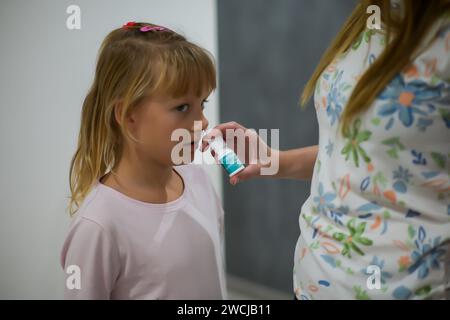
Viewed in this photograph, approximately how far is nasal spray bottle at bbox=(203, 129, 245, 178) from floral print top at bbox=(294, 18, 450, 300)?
0.13 metres

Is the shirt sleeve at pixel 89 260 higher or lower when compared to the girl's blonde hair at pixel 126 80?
lower

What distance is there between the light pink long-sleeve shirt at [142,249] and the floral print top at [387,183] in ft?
0.75

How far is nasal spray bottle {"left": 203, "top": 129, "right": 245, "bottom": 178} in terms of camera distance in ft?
2.38

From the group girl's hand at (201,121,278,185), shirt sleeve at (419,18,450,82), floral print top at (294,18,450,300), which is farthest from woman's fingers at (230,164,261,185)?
shirt sleeve at (419,18,450,82)

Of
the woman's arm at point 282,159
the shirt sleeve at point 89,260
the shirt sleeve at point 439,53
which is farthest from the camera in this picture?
the woman's arm at point 282,159

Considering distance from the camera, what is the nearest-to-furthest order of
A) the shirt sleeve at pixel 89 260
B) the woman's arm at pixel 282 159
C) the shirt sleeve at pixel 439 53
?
the shirt sleeve at pixel 439 53
the shirt sleeve at pixel 89 260
the woman's arm at pixel 282 159

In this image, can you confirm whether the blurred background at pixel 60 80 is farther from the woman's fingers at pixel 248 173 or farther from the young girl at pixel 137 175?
the woman's fingers at pixel 248 173

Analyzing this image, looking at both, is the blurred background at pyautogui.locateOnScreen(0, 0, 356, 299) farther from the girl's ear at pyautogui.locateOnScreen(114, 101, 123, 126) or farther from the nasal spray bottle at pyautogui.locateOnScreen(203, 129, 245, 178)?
the nasal spray bottle at pyautogui.locateOnScreen(203, 129, 245, 178)

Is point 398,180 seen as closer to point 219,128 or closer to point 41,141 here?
point 219,128

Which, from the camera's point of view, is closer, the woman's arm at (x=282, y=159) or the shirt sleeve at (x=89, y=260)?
the shirt sleeve at (x=89, y=260)

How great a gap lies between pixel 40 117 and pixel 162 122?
25 centimetres

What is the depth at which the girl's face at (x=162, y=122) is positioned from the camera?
0.76m

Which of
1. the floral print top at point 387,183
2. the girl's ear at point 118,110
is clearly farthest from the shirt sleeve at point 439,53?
the girl's ear at point 118,110
